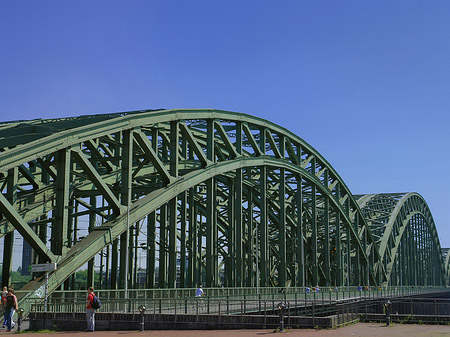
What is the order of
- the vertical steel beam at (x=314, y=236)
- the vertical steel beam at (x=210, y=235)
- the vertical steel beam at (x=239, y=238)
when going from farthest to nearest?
the vertical steel beam at (x=314, y=236)
the vertical steel beam at (x=239, y=238)
the vertical steel beam at (x=210, y=235)

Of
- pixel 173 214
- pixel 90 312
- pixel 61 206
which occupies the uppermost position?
pixel 173 214

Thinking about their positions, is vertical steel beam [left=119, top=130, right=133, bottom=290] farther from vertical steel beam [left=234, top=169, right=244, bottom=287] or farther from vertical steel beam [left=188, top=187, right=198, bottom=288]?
vertical steel beam [left=234, top=169, right=244, bottom=287]

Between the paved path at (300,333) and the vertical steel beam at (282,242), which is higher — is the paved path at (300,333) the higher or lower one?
the lower one

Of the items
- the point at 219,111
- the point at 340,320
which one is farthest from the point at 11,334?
the point at 219,111

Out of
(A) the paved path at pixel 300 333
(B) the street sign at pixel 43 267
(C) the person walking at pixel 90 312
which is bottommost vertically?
(A) the paved path at pixel 300 333

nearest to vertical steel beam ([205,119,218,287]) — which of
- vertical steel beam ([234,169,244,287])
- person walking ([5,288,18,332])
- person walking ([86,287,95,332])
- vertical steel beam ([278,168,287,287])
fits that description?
vertical steel beam ([234,169,244,287])

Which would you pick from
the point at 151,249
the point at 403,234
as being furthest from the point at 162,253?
the point at 403,234

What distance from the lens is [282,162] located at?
4900 centimetres

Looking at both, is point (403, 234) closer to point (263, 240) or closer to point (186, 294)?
point (263, 240)

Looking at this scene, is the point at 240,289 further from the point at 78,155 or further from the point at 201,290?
the point at 78,155

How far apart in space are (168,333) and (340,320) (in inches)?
237

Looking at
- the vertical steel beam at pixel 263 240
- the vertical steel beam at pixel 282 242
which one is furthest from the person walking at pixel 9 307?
the vertical steel beam at pixel 282 242

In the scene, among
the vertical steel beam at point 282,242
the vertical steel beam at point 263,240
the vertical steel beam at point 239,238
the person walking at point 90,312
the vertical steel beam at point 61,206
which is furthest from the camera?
the vertical steel beam at point 282,242

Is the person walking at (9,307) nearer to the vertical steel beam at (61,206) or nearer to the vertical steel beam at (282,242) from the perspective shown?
the vertical steel beam at (61,206)
